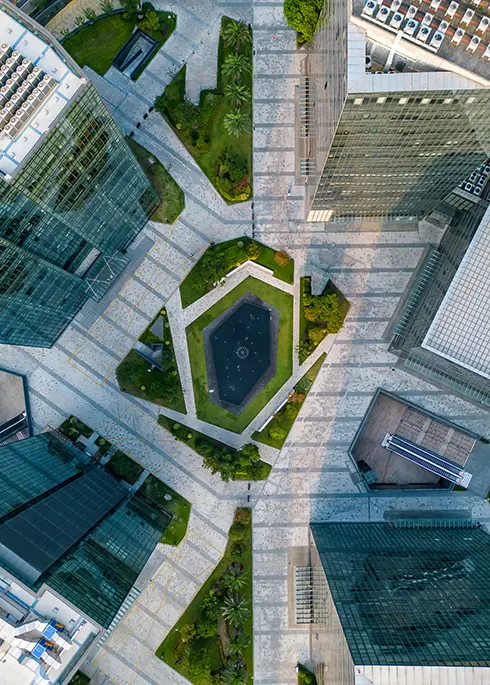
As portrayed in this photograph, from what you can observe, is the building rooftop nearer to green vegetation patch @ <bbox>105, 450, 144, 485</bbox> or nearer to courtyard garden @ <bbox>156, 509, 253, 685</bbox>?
courtyard garden @ <bbox>156, 509, 253, 685</bbox>

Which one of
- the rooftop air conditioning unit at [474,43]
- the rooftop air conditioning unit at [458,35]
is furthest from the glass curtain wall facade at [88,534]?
the rooftop air conditioning unit at [474,43]

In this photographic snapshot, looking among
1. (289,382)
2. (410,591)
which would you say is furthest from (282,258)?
(410,591)

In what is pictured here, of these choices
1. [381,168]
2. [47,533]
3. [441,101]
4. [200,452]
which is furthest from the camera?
[200,452]

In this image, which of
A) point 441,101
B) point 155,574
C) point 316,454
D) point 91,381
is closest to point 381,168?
point 441,101

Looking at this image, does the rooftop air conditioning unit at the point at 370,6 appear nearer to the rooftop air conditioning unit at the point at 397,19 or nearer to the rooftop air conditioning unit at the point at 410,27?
the rooftop air conditioning unit at the point at 397,19

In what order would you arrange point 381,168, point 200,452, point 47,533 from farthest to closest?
point 200,452 → point 381,168 → point 47,533

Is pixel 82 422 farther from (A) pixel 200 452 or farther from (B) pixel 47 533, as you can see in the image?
(B) pixel 47 533

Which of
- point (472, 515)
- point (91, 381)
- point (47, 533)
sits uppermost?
point (472, 515)
